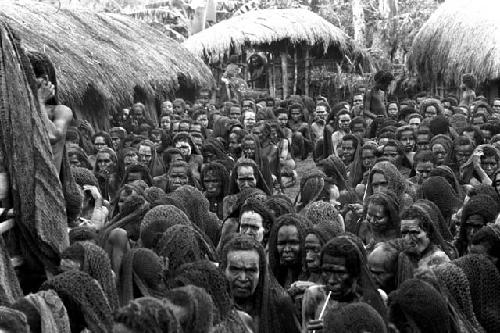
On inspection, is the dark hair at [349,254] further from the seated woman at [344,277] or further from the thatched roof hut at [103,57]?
the thatched roof hut at [103,57]

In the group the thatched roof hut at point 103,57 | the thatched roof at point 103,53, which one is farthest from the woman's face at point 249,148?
the thatched roof at point 103,53

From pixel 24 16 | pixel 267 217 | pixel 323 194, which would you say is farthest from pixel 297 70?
pixel 267 217

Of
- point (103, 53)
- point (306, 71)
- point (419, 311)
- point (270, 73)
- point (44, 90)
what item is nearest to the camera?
point (419, 311)

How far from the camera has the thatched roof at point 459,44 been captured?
2428 centimetres

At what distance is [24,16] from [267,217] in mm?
12211

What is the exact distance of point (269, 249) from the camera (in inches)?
336

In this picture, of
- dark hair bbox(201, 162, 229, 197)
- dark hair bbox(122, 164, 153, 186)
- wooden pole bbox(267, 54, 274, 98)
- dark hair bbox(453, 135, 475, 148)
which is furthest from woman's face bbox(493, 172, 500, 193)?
wooden pole bbox(267, 54, 274, 98)

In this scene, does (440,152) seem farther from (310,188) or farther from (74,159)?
(74,159)

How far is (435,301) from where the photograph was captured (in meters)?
6.39

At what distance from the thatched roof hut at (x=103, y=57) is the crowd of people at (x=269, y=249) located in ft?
18.1

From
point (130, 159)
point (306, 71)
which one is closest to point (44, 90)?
point (130, 159)

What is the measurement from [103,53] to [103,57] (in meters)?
0.30

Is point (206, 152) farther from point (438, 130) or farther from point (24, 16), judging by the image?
point (24, 16)

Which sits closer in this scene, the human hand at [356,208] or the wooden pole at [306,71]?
the human hand at [356,208]
